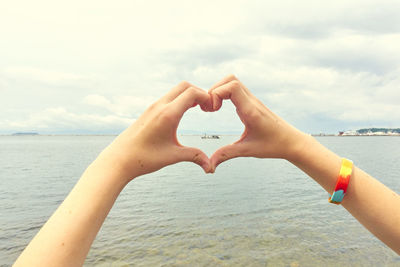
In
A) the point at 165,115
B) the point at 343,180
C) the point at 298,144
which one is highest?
the point at 165,115

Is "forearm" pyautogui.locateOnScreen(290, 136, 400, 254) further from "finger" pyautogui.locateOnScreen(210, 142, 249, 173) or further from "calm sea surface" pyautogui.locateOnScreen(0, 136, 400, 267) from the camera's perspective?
"calm sea surface" pyautogui.locateOnScreen(0, 136, 400, 267)

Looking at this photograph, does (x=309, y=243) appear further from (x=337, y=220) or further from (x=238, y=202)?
(x=238, y=202)

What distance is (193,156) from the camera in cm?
219

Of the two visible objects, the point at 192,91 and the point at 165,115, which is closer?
the point at 165,115

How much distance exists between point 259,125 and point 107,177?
3.77ft

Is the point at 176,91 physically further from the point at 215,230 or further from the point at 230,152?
the point at 215,230

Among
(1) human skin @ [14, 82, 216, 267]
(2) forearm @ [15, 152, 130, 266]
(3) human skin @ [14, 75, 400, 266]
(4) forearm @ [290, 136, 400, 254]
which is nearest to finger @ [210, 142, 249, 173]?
(3) human skin @ [14, 75, 400, 266]

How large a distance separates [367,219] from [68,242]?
6.46ft

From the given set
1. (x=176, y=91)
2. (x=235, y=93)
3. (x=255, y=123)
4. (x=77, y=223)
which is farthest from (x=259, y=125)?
(x=77, y=223)

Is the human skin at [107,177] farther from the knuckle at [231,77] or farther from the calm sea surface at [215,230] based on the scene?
the calm sea surface at [215,230]

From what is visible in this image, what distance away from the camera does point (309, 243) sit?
12.1 m

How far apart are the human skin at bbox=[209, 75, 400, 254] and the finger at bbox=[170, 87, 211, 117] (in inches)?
5.5

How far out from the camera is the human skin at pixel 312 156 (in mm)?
1687

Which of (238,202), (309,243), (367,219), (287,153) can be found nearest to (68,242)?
(287,153)
